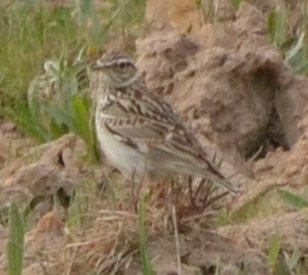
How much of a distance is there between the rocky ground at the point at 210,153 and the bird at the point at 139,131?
20 centimetres

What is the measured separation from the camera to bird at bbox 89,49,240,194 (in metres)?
8.65

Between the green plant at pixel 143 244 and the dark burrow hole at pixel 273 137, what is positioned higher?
the green plant at pixel 143 244

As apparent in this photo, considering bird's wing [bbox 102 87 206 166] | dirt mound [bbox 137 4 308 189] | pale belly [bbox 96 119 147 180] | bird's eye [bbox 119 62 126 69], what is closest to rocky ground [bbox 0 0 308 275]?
dirt mound [bbox 137 4 308 189]

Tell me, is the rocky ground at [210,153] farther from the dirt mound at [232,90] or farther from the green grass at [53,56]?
the green grass at [53,56]

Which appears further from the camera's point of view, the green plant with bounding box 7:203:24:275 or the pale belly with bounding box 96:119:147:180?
the pale belly with bounding box 96:119:147:180

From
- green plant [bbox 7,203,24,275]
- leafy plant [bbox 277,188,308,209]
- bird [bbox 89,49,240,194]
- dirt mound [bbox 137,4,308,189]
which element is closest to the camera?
green plant [bbox 7,203,24,275]

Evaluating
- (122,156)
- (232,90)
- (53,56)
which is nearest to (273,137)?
(232,90)

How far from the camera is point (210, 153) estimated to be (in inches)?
372

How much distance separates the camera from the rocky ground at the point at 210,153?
7.36 m

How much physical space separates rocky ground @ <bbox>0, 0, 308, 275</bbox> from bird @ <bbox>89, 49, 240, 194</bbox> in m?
0.20

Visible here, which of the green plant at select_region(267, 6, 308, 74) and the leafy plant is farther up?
the leafy plant

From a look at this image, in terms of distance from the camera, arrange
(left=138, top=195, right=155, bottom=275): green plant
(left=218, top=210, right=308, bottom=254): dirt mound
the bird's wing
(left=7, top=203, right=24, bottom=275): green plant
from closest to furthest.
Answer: (left=138, top=195, right=155, bottom=275): green plant, (left=7, top=203, right=24, bottom=275): green plant, (left=218, top=210, right=308, bottom=254): dirt mound, the bird's wing

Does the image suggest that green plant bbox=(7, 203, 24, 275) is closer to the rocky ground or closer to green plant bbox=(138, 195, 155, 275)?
the rocky ground

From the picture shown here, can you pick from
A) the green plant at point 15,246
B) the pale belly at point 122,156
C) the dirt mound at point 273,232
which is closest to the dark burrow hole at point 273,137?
the pale belly at point 122,156
